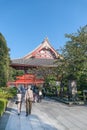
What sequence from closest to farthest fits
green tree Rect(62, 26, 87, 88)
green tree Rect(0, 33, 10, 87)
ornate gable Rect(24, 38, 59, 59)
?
green tree Rect(62, 26, 87, 88)
green tree Rect(0, 33, 10, 87)
ornate gable Rect(24, 38, 59, 59)

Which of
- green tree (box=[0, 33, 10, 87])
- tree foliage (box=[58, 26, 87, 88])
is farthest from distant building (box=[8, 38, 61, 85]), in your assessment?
tree foliage (box=[58, 26, 87, 88])

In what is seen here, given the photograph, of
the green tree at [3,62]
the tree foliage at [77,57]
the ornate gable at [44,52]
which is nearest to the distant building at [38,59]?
the ornate gable at [44,52]

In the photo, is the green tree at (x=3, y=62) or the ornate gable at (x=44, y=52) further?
the ornate gable at (x=44, y=52)

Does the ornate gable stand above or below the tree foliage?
above

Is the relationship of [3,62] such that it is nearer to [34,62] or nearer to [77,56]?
[77,56]

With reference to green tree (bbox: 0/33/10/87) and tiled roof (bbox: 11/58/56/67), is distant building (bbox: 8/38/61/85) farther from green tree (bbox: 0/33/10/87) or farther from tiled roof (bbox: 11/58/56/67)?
green tree (bbox: 0/33/10/87)

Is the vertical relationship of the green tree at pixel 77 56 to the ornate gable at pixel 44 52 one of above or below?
below

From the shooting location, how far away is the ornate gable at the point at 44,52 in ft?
196

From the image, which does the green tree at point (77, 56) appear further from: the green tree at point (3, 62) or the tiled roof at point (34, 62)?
the tiled roof at point (34, 62)

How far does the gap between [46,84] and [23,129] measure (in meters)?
34.1

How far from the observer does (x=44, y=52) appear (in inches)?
2394

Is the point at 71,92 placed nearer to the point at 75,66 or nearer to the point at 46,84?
the point at 75,66

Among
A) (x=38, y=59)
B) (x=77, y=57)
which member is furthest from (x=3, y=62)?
(x=38, y=59)

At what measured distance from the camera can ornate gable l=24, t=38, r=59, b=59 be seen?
59719 mm
